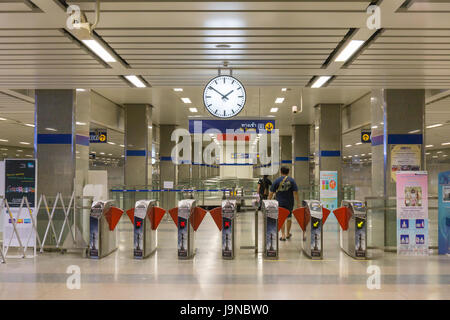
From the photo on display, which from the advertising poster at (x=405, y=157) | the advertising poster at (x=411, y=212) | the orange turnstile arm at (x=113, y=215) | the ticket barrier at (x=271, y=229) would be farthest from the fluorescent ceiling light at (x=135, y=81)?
the advertising poster at (x=405, y=157)

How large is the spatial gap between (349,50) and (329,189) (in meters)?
9.07

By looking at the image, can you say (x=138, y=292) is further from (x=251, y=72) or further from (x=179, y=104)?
(x=179, y=104)

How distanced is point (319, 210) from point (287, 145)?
20.7 m

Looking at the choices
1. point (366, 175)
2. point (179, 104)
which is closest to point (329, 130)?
point (179, 104)

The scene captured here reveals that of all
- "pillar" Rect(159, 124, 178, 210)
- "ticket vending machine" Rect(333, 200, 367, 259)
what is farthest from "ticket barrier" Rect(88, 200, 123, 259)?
"pillar" Rect(159, 124, 178, 210)

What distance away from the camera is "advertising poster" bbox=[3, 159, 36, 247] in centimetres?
779

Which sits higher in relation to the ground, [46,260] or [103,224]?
[103,224]

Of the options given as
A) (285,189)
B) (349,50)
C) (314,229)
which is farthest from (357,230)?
(349,50)

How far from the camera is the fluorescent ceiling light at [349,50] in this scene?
576cm

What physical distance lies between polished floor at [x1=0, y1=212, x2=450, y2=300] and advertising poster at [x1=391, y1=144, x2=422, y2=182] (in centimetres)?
202

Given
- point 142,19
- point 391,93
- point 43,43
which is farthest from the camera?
point 391,93

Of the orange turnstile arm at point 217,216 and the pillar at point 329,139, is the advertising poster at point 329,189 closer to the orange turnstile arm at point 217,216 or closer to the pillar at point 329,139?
the pillar at point 329,139

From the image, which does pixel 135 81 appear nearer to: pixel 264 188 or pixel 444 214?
pixel 444 214
